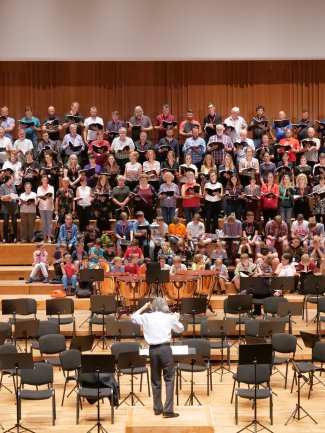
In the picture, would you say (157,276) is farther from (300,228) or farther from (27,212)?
(27,212)

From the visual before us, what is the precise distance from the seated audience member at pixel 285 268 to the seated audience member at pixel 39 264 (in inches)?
170

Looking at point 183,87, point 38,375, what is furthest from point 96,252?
point 183,87

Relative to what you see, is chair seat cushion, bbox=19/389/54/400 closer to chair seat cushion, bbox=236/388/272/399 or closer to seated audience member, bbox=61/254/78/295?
chair seat cushion, bbox=236/388/272/399

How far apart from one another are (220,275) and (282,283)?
154 centimetres

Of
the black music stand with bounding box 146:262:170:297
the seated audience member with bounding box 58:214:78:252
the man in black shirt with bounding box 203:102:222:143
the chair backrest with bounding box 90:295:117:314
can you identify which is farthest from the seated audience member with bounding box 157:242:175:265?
the man in black shirt with bounding box 203:102:222:143

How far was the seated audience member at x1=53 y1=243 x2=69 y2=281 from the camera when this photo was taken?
1697 cm

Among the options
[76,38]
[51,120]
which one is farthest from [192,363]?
[76,38]

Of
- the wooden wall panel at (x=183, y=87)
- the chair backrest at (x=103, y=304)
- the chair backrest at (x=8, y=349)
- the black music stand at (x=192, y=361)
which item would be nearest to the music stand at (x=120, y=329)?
the chair backrest at (x=103, y=304)

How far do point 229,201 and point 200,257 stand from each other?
229 cm

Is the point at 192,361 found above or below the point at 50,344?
below

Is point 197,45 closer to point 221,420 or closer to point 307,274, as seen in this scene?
point 307,274

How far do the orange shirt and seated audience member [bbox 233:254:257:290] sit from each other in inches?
61.5

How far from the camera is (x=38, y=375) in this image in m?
12.4

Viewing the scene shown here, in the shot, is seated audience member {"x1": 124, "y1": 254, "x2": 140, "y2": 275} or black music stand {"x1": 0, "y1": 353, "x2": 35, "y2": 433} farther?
seated audience member {"x1": 124, "y1": 254, "x2": 140, "y2": 275}
